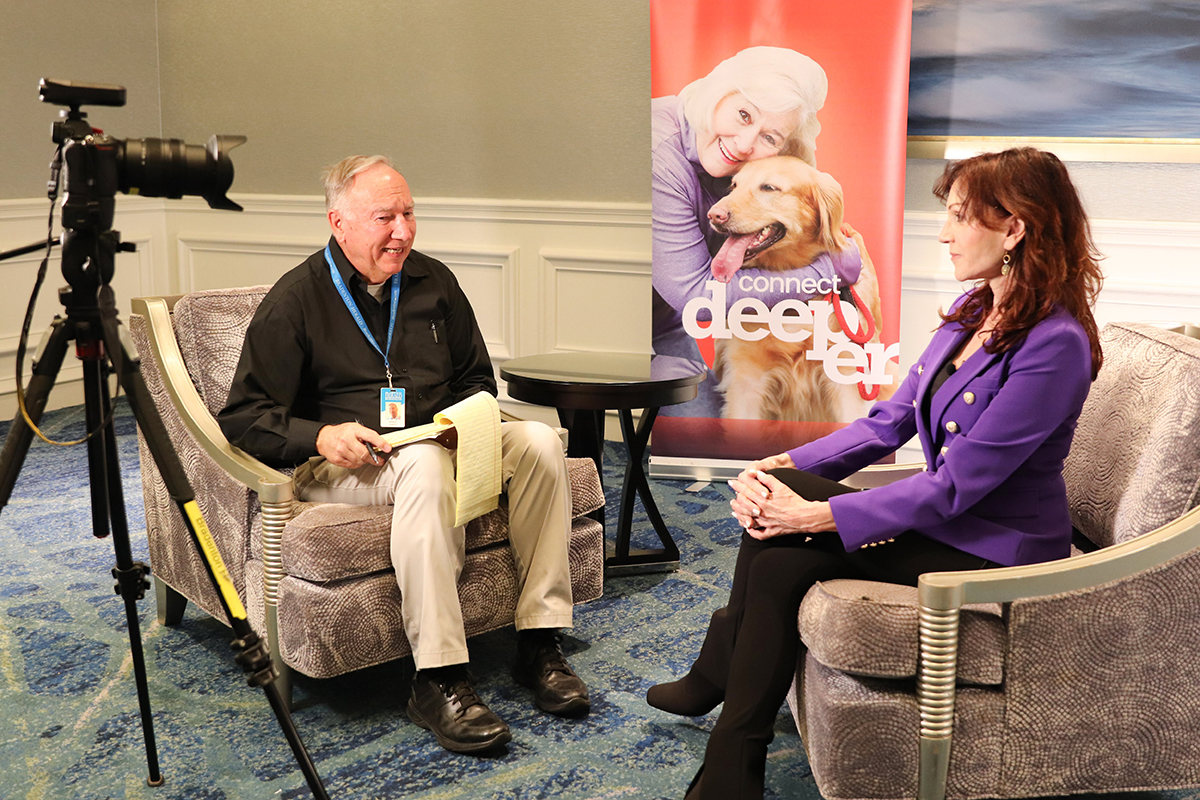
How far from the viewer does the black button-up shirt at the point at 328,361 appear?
2457 mm

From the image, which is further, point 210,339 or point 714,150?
point 714,150

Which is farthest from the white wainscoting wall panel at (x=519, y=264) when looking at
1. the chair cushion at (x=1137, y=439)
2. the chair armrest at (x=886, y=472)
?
the chair cushion at (x=1137, y=439)

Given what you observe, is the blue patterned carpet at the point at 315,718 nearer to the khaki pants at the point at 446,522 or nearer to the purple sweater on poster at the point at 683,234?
the khaki pants at the point at 446,522

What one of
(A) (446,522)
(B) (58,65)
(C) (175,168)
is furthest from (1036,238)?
(B) (58,65)

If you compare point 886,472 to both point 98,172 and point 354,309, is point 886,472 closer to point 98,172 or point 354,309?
point 354,309

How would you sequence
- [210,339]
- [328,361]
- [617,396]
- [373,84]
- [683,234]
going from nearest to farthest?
[328,361]
[210,339]
[617,396]
[683,234]
[373,84]

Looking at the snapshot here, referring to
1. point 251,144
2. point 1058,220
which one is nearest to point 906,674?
point 1058,220

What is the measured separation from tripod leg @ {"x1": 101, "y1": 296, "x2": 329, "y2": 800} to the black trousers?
0.71 metres

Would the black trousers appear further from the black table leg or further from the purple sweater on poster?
the purple sweater on poster

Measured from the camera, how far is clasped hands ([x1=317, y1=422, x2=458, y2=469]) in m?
2.39

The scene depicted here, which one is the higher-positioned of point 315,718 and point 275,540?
point 275,540

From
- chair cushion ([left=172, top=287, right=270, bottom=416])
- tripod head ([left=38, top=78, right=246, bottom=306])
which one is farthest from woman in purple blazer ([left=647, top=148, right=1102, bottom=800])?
chair cushion ([left=172, top=287, right=270, bottom=416])

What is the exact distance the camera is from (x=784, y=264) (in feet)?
13.1

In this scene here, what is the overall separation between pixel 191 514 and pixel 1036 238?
1.50 metres
